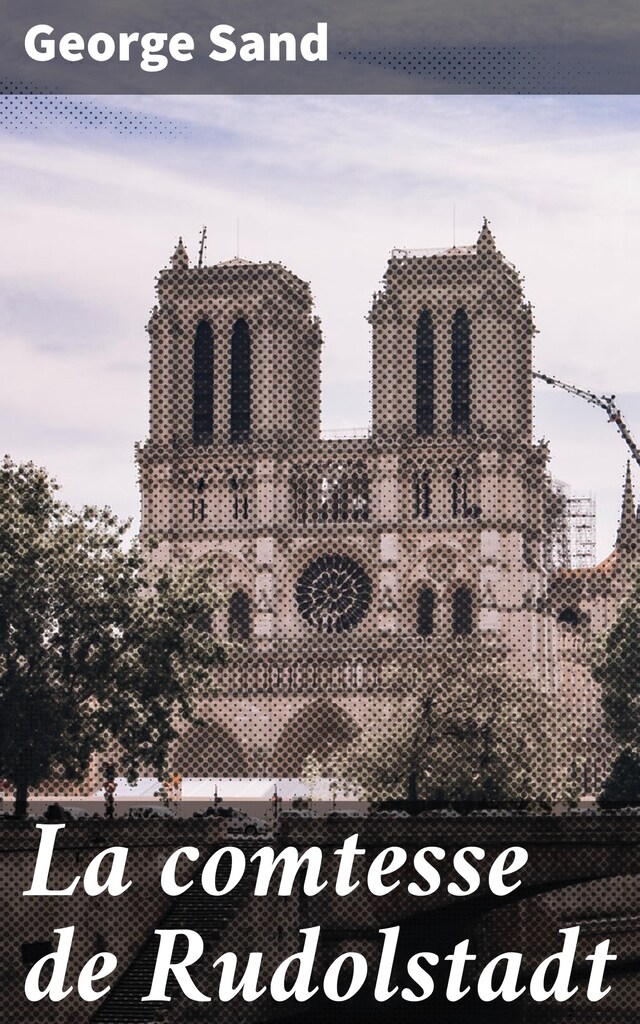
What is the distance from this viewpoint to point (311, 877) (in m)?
17.7

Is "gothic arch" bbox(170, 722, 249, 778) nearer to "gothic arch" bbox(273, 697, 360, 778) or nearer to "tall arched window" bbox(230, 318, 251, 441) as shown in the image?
"gothic arch" bbox(273, 697, 360, 778)

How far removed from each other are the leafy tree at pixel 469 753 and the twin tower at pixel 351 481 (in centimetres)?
546

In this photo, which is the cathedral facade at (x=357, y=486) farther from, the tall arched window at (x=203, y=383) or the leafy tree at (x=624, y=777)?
the leafy tree at (x=624, y=777)

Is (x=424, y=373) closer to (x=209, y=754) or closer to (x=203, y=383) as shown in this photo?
(x=203, y=383)

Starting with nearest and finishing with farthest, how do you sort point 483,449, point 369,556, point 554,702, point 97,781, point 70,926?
point 70,926 → point 97,781 → point 554,702 → point 483,449 → point 369,556

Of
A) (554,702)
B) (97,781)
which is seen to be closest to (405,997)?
(97,781)

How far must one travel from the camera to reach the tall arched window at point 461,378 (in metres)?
35.2

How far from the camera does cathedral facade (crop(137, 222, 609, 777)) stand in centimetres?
3309

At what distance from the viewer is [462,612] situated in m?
34.6

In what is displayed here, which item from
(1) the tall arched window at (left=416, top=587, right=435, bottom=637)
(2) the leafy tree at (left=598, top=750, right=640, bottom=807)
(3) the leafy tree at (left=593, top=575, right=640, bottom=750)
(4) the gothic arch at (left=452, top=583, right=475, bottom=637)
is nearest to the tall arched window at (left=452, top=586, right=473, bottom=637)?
(4) the gothic arch at (left=452, top=583, right=475, bottom=637)

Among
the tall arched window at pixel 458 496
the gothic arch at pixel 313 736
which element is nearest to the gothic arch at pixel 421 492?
the tall arched window at pixel 458 496

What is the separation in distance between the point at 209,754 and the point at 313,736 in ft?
10.1

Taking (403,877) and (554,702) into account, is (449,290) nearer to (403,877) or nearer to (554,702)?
(554,702)

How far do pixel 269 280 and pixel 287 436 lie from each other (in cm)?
237
